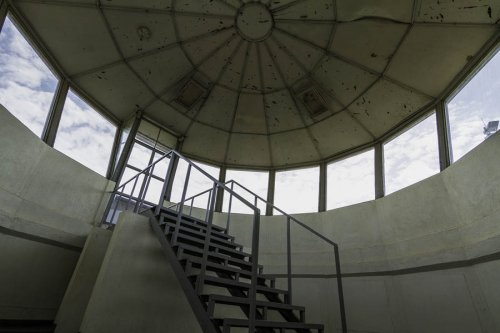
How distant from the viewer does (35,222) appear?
404cm

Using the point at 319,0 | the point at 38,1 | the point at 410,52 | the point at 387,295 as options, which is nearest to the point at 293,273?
the point at 387,295

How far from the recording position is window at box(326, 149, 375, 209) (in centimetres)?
550

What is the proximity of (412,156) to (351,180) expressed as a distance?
1197 mm

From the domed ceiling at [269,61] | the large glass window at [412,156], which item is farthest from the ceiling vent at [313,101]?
the large glass window at [412,156]

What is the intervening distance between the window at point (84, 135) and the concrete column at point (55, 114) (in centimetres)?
8

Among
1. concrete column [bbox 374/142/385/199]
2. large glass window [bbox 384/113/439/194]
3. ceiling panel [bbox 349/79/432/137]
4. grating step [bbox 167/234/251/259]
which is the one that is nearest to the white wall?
grating step [bbox 167/234/251/259]

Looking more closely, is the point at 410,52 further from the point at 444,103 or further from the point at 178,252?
the point at 178,252

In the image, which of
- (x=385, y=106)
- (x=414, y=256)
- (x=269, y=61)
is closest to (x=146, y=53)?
(x=269, y=61)

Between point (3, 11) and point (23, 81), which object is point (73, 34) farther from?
point (23, 81)

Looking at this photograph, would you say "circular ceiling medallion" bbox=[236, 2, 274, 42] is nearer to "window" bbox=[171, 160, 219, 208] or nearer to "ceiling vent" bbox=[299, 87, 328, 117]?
"ceiling vent" bbox=[299, 87, 328, 117]

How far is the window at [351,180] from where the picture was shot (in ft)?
18.0

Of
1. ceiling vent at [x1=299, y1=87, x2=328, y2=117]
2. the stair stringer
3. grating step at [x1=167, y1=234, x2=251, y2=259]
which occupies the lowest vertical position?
the stair stringer

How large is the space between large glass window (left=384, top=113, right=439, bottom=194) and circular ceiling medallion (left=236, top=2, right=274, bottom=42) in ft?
9.78

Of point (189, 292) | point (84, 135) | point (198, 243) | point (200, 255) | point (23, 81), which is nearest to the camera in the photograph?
point (189, 292)
